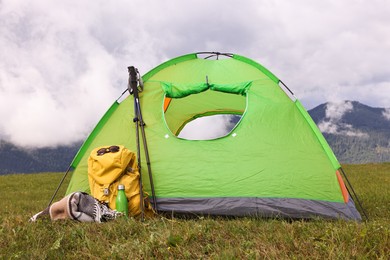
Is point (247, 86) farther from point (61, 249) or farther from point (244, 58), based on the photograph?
point (61, 249)

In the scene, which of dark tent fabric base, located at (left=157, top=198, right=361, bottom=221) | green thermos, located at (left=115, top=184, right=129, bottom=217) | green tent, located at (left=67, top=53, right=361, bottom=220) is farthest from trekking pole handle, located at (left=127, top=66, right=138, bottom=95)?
dark tent fabric base, located at (left=157, top=198, right=361, bottom=221)

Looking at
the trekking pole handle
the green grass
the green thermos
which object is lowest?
the green grass

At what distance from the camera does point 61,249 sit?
4.82 m

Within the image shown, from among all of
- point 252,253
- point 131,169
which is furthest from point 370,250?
point 131,169

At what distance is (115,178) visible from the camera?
283 inches

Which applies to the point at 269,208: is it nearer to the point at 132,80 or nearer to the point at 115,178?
the point at 115,178

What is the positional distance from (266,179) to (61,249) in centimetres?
387

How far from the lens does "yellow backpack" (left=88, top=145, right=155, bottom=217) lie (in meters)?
7.16

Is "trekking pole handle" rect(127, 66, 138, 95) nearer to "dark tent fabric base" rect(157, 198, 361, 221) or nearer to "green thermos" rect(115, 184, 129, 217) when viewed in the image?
"green thermos" rect(115, 184, 129, 217)

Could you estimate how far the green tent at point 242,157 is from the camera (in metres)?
7.10

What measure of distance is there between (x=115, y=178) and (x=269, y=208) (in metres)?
2.86

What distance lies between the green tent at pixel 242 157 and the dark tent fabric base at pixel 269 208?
2 centimetres

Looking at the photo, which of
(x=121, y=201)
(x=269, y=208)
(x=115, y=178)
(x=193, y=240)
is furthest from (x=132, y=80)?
(x=193, y=240)

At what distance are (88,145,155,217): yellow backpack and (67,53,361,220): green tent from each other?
39 centimetres
